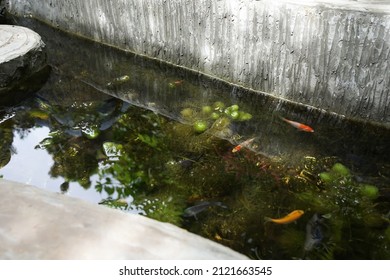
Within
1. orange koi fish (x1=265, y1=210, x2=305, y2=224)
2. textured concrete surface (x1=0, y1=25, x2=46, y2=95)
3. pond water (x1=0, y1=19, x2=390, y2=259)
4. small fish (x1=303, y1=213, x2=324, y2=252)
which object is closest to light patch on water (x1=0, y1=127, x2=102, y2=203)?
pond water (x1=0, y1=19, x2=390, y2=259)

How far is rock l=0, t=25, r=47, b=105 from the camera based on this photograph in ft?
13.5

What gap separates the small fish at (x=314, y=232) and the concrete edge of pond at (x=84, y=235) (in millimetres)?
890

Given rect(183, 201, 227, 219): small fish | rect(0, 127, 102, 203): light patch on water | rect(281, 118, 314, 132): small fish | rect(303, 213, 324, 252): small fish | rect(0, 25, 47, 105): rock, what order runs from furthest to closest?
rect(0, 25, 47, 105): rock → rect(281, 118, 314, 132): small fish → rect(0, 127, 102, 203): light patch on water → rect(183, 201, 227, 219): small fish → rect(303, 213, 324, 252): small fish

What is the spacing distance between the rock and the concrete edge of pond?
263cm

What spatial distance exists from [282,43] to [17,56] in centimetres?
293

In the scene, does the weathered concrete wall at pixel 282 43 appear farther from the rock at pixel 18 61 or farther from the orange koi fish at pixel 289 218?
the orange koi fish at pixel 289 218

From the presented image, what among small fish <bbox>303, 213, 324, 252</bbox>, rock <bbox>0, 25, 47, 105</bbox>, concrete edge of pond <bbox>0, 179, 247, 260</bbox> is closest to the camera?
concrete edge of pond <bbox>0, 179, 247, 260</bbox>

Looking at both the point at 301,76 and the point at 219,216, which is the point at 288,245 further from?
the point at 301,76

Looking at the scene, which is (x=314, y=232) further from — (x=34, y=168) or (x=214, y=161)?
(x=34, y=168)

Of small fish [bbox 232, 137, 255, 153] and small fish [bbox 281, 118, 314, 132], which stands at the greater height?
small fish [bbox 281, 118, 314, 132]

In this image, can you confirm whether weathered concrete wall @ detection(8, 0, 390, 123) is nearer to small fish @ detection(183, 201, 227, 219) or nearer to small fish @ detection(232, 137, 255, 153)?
small fish @ detection(232, 137, 255, 153)

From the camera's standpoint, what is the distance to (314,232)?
94.3 inches

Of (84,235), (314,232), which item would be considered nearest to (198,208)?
(314,232)

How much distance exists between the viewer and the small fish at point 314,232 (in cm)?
231
